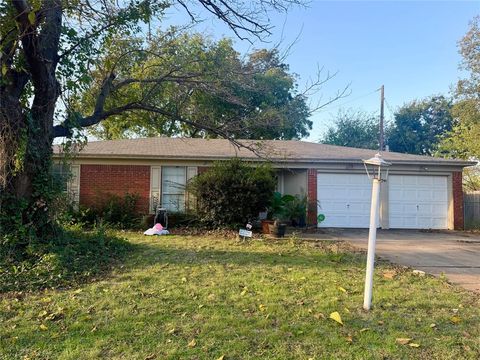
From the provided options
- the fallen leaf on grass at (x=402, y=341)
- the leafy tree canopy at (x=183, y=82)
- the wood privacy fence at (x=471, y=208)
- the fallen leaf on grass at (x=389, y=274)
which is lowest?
the fallen leaf on grass at (x=402, y=341)

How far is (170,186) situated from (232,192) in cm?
346

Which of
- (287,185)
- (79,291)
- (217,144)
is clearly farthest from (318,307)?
(217,144)

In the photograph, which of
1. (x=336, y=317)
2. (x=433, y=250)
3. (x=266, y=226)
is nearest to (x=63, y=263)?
(x=336, y=317)

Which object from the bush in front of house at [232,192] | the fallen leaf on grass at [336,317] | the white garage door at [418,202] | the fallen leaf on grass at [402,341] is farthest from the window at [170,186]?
the fallen leaf on grass at [402,341]

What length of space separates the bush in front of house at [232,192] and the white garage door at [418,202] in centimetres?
549

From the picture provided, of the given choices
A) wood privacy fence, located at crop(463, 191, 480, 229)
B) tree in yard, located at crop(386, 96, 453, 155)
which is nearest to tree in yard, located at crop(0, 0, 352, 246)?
wood privacy fence, located at crop(463, 191, 480, 229)

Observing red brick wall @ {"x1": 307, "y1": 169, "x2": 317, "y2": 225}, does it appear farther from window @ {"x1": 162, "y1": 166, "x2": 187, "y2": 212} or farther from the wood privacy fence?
the wood privacy fence

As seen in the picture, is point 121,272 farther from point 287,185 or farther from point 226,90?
point 287,185

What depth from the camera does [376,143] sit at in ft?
104

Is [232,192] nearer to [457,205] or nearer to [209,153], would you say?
[209,153]

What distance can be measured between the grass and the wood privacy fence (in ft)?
32.4

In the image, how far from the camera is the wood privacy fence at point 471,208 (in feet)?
45.8

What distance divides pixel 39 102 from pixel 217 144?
8.98 metres

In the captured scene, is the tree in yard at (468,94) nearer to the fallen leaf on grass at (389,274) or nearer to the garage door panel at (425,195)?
the garage door panel at (425,195)
